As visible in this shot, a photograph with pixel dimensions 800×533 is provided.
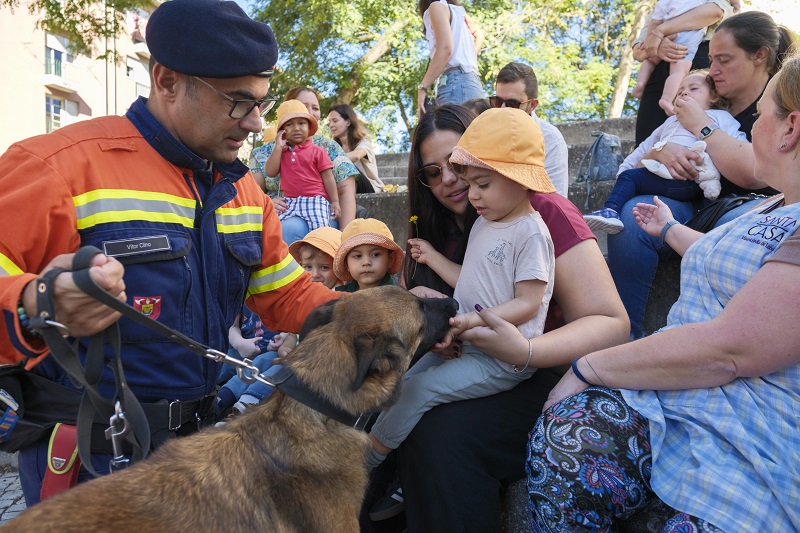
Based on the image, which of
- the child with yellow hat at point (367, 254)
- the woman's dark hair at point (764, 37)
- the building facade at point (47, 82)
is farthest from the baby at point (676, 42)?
the building facade at point (47, 82)

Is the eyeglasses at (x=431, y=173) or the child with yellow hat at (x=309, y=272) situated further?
the child with yellow hat at (x=309, y=272)

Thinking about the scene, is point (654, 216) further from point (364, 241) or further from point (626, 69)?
point (626, 69)

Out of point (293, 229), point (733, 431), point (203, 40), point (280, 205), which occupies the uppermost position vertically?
point (203, 40)

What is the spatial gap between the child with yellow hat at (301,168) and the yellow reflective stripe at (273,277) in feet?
10.9

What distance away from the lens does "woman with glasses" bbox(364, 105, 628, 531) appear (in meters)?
2.77

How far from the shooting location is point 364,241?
14.1 feet

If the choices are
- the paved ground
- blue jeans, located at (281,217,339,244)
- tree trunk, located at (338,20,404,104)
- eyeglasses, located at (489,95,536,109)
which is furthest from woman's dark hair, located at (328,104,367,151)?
tree trunk, located at (338,20,404,104)

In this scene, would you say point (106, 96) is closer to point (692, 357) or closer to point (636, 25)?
point (636, 25)

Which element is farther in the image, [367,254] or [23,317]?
[367,254]

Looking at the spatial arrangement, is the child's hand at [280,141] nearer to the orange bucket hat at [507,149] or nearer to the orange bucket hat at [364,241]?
the orange bucket hat at [364,241]

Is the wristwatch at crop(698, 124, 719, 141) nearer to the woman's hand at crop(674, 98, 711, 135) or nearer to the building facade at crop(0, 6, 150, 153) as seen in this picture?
the woman's hand at crop(674, 98, 711, 135)

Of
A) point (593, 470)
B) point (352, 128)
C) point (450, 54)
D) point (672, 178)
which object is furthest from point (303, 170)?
point (593, 470)

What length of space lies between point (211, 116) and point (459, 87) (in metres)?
4.41

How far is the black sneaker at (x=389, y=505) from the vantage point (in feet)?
10.8
